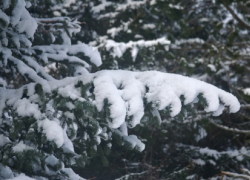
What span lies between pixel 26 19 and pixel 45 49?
22.9 inches

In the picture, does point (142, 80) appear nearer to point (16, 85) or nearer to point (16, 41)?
point (16, 41)

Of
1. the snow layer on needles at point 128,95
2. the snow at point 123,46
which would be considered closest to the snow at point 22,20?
the snow layer on needles at point 128,95

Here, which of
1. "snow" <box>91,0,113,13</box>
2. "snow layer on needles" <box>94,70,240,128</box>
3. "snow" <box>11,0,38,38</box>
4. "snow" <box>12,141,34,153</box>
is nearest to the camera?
"snow layer on needles" <box>94,70,240,128</box>

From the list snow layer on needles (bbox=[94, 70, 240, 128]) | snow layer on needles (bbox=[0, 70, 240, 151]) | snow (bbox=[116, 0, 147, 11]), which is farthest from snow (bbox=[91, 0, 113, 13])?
snow layer on needles (bbox=[94, 70, 240, 128])

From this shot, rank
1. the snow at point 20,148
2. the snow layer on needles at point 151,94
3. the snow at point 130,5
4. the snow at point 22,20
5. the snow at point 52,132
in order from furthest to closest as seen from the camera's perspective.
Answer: the snow at point 130,5 → the snow at point 22,20 → the snow at point 20,148 → the snow at point 52,132 → the snow layer on needles at point 151,94

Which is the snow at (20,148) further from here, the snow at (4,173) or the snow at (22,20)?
the snow at (22,20)

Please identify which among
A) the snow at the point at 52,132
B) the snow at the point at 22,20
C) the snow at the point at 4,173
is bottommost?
the snow at the point at 4,173

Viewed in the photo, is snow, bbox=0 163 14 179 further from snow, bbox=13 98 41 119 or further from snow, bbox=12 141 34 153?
snow, bbox=13 98 41 119

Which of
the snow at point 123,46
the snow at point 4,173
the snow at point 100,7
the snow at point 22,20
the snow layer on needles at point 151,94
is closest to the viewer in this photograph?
the snow layer on needles at point 151,94

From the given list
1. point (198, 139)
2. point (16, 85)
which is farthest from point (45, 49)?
point (198, 139)

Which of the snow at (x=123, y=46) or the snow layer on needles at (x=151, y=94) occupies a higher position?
the snow layer on needles at (x=151, y=94)

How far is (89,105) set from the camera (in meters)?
1.77

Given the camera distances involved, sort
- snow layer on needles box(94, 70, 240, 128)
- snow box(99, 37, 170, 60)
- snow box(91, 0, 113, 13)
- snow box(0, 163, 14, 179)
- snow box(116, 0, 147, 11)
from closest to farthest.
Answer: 1. snow layer on needles box(94, 70, 240, 128)
2. snow box(0, 163, 14, 179)
3. snow box(99, 37, 170, 60)
4. snow box(116, 0, 147, 11)
5. snow box(91, 0, 113, 13)

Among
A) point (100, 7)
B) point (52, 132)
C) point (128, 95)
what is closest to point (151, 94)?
point (128, 95)
